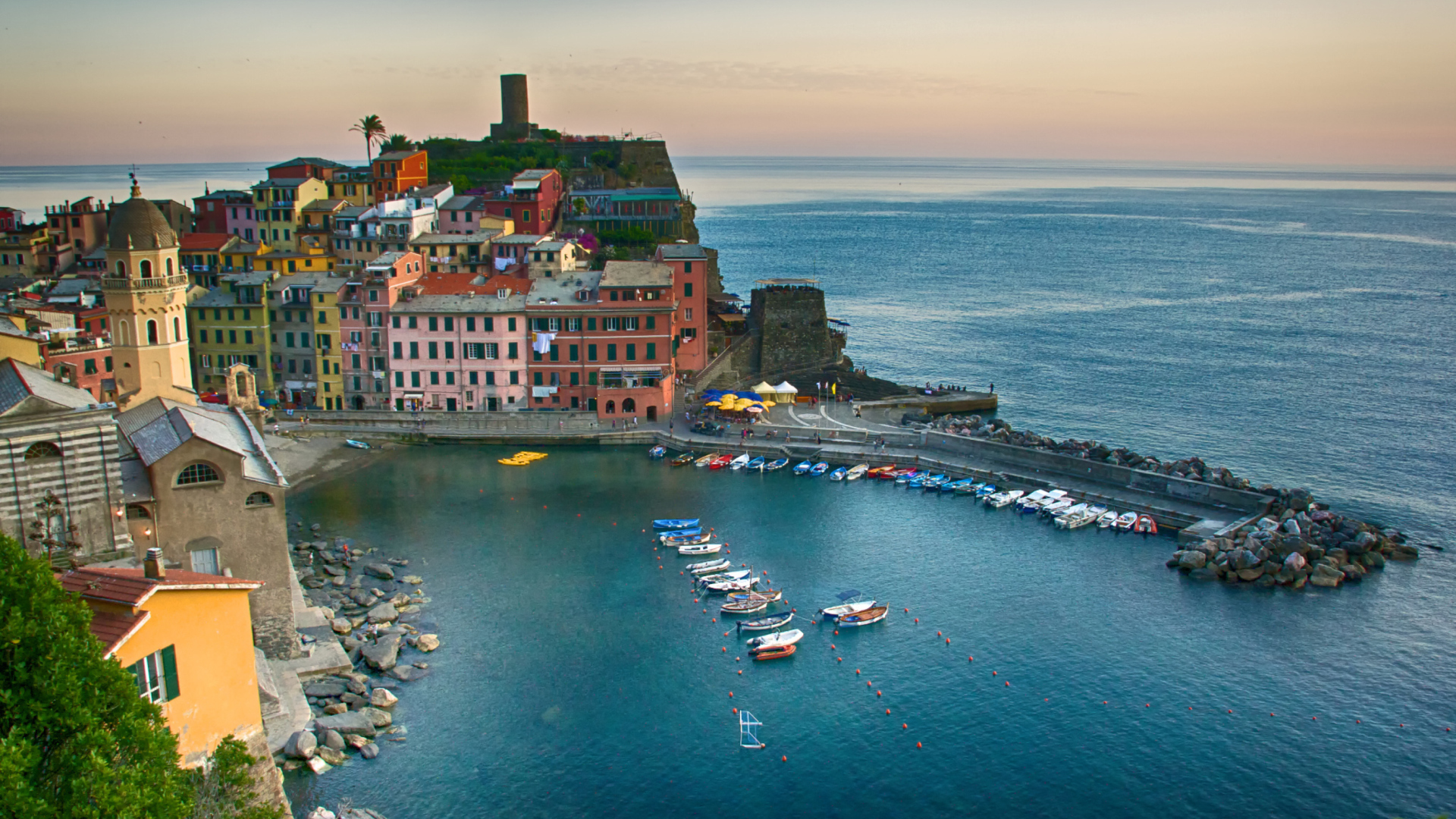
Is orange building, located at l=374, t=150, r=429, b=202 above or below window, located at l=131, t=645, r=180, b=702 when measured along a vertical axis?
above

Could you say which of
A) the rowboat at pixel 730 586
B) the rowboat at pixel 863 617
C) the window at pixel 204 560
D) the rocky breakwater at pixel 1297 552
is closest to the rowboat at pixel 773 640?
the rowboat at pixel 863 617

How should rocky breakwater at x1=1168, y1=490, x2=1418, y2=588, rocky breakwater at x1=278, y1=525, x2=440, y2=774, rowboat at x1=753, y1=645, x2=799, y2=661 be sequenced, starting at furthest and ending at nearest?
rocky breakwater at x1=1168, y1=490, x2=1418, y2=588
rowboat at x1=753, y1=645, x2=799, y2=661
rocky breakwater at x1=278, y1=525, x2=440, y2=774

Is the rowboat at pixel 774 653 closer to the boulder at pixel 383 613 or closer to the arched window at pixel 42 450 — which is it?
the boulder at pixel 383 613

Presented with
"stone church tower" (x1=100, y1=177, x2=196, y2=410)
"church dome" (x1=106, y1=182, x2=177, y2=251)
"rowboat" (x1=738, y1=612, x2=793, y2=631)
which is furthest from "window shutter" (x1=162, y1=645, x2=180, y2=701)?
"church dome" (x1=106, y1=182, x2=177, y2=251)

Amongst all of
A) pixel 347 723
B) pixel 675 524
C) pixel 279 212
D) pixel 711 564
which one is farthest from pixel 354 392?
pixel 347 723

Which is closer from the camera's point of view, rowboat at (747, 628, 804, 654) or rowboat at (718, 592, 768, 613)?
rowboat at (747, 628, 804, 654)

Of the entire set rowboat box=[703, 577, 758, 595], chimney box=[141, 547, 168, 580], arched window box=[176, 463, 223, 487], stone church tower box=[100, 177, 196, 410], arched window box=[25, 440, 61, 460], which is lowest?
rowboat box=[703, 577, 758, 595]

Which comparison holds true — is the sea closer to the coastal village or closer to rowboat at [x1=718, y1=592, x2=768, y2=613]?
rowboat at [x1=718, y1=592, x2=768, y2=613]

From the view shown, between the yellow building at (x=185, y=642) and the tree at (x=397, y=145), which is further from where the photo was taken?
the tree at (x=397, y=145)
